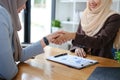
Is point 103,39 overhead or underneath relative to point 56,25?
overhead

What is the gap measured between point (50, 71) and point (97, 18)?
1.26 metres

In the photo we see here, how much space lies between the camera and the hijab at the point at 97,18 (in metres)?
2.33

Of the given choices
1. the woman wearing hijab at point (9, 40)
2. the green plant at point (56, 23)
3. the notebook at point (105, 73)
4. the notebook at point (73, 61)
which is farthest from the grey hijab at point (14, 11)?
the green plant at point (56, 23)

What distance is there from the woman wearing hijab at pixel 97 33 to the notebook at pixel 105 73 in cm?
44

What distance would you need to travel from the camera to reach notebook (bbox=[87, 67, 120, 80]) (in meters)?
1.27

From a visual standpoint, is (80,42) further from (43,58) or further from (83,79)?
(83,79)

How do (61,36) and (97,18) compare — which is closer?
(61,36)

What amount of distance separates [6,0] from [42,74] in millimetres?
528

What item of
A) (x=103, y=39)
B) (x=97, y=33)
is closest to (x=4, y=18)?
(x=103, y=39)

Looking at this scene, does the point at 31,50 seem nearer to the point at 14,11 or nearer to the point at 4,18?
the point at 14,11

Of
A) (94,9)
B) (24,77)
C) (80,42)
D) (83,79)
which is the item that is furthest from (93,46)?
(24,77)

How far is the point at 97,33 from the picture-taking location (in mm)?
2342

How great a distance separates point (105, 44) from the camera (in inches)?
86.6

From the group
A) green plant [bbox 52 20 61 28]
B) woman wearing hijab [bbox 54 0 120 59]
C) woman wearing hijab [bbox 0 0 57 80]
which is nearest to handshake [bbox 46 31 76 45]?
woman wearing hijab [bbox 54 0 120 59]
